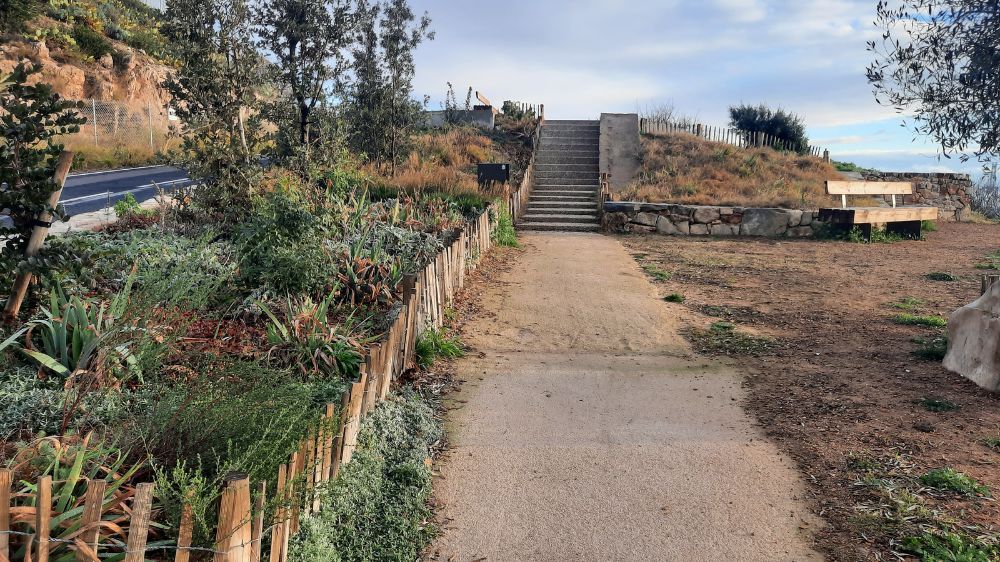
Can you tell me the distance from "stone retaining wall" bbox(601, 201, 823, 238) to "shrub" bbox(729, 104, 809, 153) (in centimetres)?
1376

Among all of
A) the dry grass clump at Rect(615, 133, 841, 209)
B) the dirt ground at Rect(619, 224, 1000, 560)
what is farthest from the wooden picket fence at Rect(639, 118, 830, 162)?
the dirt ground at Rect(619, 224, 1000, 560)

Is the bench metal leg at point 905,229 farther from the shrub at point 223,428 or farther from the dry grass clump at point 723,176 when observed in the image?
the shrub at point 223,428

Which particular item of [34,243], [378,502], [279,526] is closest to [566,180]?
[34,243]

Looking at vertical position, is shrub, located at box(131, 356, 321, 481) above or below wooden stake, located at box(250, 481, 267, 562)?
above

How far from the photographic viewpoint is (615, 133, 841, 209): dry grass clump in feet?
53.8

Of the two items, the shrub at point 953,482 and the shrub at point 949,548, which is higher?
the shrub at point 953,482

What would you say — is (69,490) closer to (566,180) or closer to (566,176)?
(566,180)

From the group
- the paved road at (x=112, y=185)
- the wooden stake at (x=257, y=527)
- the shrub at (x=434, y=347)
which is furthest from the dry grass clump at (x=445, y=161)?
the wooden stake at (x=257, y=527)

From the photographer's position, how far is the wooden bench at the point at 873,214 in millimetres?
14547

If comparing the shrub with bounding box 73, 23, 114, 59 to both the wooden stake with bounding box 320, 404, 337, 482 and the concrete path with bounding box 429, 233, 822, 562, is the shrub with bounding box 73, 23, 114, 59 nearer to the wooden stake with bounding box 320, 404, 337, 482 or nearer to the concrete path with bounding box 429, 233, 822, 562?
the concrete path with bounding box 429, 233, 822, 562

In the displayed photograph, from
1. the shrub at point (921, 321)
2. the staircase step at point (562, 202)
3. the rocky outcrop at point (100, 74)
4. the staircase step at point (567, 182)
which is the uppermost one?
the rocky outcrop at point (100, 74)

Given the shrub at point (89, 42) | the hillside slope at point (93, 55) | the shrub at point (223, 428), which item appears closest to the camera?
the shrub at point (223, 428)

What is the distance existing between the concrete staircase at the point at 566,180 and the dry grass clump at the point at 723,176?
1095 mm

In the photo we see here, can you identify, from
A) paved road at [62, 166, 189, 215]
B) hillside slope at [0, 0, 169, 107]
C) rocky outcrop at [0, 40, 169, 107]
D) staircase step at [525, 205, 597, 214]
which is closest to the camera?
paved road at [62, 166, 189, 215]
